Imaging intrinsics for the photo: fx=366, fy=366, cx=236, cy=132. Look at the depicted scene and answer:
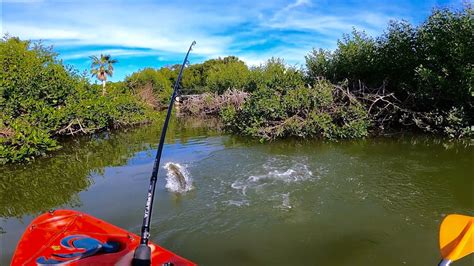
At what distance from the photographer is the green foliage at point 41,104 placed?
11.1 meters

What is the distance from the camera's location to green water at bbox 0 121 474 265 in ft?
17.1

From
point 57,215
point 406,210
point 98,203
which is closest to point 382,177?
point 406,210

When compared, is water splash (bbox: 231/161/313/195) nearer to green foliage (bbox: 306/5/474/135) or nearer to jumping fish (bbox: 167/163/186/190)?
jumping fish (bbox: 167/163/186/190)

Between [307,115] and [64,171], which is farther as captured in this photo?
[307,115]

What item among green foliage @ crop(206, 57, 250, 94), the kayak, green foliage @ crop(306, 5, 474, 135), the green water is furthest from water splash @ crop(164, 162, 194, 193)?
green foliage @ crop(206, 57, 250, 94)

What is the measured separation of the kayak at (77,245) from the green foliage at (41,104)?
7.13 m

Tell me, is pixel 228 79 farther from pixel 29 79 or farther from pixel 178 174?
pixel 178 174

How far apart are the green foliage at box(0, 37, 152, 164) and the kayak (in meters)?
7.13

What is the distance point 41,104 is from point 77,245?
11.6 m

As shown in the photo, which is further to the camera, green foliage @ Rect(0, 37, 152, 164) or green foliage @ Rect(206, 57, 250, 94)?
green foliage @ Rect(206, 57, 250, 94)

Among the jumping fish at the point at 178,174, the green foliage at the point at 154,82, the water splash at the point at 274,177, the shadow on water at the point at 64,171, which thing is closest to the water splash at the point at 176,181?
the jumping fish at the point at 178,174

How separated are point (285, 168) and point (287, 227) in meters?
3.51

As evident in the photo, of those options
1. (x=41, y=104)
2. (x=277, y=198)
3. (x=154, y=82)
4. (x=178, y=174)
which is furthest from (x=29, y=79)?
(x=154, y=82)

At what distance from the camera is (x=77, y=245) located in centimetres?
391
